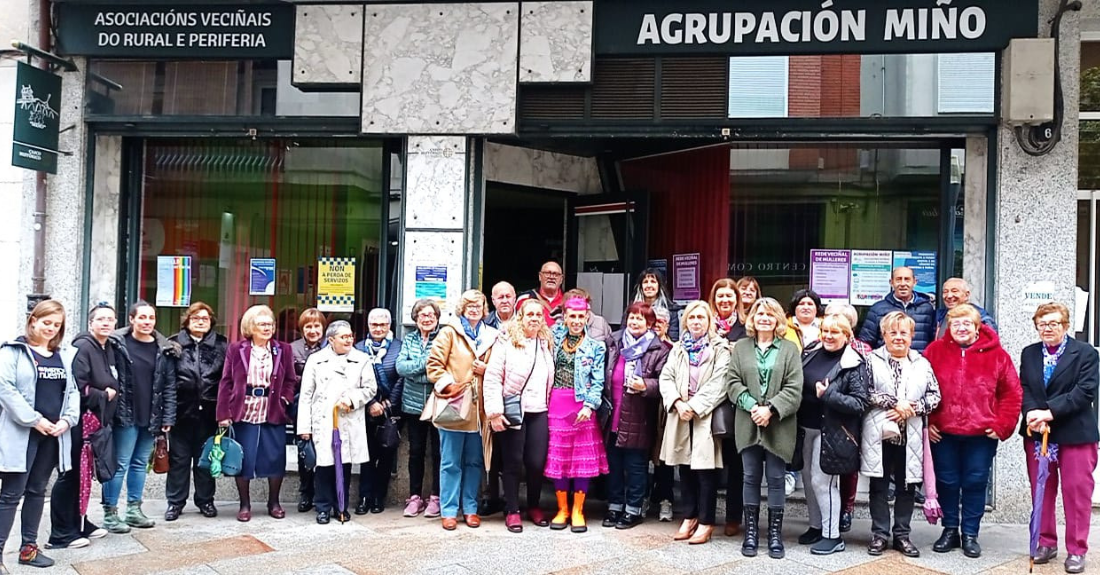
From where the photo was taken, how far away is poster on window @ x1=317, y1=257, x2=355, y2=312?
28.5 feet

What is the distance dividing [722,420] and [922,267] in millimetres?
2758

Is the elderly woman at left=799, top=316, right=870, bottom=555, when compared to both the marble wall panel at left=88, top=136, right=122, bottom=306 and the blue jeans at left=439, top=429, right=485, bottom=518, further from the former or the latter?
the marble wall panel at left=88, top=136, right=122, bottom=306

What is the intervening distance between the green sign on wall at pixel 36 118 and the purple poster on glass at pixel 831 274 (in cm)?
689

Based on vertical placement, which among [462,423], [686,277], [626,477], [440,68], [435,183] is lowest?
[626,477]

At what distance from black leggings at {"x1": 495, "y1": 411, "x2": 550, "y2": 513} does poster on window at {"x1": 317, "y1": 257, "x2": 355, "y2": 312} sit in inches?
94.5

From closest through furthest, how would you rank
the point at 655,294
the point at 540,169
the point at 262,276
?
1. the point at 655,294
2. the point at 262,276
3. the point at 540,169

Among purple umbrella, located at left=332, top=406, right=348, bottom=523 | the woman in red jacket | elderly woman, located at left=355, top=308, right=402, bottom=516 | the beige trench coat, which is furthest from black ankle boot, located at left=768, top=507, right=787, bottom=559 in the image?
purple umbrella, located at left=332, top=406, right=348, bottom=523

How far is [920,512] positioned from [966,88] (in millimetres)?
3483

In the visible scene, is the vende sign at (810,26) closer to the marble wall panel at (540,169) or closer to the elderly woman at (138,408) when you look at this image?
the marble wall panel at (540,169)

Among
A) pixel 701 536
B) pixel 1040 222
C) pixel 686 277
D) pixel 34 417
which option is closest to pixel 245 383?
pixel 34 417

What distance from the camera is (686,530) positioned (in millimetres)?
6699

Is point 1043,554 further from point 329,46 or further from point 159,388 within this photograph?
point 329,46

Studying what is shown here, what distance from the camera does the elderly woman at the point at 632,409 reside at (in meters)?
6.76

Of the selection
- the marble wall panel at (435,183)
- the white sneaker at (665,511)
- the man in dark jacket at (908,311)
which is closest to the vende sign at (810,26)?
the marble wall panel at (435,183)
